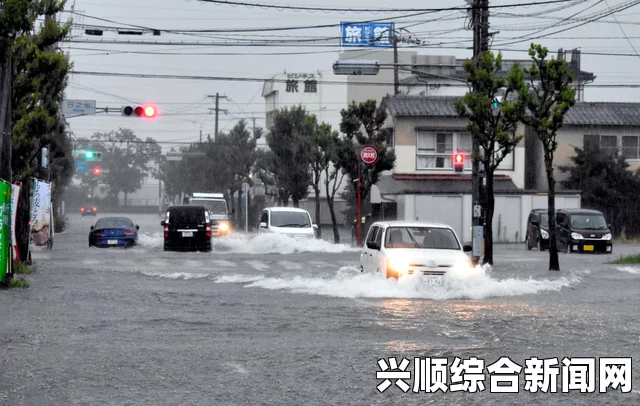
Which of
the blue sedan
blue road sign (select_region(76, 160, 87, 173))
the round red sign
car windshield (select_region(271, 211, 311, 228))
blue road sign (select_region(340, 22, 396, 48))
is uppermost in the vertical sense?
blue road sign (select_region(340, 22, 396, 48))

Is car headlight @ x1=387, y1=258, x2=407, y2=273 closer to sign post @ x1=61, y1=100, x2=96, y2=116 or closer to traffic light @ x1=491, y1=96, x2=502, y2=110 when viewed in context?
traffic light @ x1=491, y1=96, x2=502, y2=110

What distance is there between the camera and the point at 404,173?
55719mm

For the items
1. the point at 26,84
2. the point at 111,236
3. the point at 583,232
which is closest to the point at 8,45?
the point at 26,84

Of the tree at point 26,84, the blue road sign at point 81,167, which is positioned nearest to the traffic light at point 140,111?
the tree at point 26,84

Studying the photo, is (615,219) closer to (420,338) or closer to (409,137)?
(409,137)

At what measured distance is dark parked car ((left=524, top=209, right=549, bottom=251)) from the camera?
4275 cm

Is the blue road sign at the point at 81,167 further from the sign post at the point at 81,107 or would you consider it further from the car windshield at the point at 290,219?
the car windshield at the point at 290,219

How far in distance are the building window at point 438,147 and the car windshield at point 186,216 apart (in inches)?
807

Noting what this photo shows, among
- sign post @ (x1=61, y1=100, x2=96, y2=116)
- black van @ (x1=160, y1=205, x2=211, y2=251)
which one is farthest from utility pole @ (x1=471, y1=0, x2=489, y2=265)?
sign post @ (x1=61, y1=100, x2=96, y2=116)

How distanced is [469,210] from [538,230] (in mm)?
8660

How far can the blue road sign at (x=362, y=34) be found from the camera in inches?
1554

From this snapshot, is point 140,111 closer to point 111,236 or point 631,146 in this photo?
point 111,236

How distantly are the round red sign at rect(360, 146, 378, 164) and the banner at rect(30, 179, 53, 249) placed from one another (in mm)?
12951

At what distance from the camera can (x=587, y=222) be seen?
41.2 m
